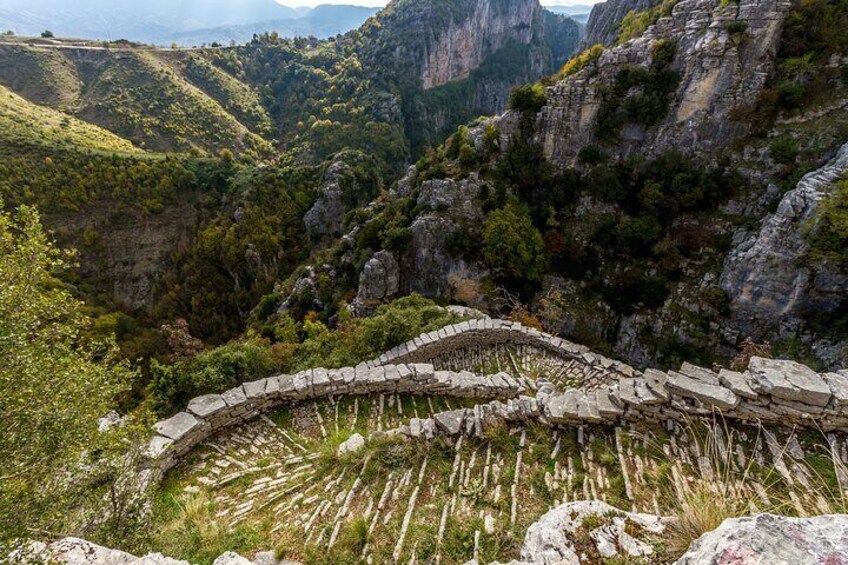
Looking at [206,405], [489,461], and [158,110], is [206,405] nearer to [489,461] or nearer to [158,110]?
[489,461]

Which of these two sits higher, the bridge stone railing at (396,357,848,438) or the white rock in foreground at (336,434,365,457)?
the bridge stone railing at (396,357,848,438)

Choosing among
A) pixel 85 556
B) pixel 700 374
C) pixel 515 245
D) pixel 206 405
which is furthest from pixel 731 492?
pixel 515 245

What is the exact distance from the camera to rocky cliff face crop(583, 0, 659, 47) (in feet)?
182

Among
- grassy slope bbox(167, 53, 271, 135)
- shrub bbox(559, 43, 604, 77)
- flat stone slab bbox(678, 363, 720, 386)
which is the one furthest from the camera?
grassy slope bbox(167, 53, 271, 135)

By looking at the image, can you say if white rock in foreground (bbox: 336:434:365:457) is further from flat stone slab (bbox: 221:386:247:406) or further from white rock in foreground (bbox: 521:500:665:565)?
white rock in foreground (bbox: 521:500:665:565)

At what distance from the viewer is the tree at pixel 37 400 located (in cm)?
440

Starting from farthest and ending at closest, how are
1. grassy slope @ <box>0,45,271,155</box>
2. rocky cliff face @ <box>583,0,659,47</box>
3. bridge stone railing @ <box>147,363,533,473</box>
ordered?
grassy slope @ <box>0,45,271,155</box> → rocky cliff face @ <box>583,0,659,47</box> → bridge stone railing @ <box>147,363,533,473</box>

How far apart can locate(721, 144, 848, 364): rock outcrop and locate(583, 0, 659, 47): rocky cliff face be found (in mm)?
46412

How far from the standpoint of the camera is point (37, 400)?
4.90m

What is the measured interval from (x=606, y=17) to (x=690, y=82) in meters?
59.0

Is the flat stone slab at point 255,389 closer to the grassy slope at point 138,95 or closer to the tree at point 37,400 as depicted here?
the tree at point 37,400

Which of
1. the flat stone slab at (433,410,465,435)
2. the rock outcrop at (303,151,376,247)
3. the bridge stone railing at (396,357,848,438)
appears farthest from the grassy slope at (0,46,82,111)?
the bridge stone railing at (396,357,848,438)

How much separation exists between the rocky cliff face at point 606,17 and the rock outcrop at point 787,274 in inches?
1827

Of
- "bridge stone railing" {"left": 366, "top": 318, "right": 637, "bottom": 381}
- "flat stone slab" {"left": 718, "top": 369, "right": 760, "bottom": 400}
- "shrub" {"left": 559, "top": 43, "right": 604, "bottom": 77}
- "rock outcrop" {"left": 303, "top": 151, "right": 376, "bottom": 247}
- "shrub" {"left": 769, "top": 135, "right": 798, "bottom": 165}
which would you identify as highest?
"shrub" {"left": 559, "top": 43, "right": 604, "bottom": 77}
